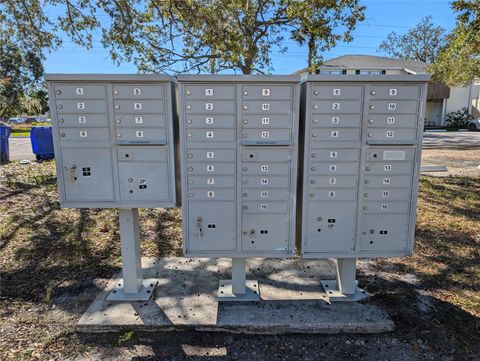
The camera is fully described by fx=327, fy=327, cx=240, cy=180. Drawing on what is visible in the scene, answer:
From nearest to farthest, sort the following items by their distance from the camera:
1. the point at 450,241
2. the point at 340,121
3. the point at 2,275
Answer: the point at 340,121
the point at 2,275
the point at 450,241

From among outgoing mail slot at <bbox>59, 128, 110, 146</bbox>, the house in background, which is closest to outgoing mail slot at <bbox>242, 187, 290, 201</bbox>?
outgoing mail slot at <bbox>59, 128, 110, 146</bbox>

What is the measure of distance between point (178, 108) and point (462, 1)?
643cm

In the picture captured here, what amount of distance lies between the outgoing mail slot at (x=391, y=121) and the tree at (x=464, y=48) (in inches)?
196

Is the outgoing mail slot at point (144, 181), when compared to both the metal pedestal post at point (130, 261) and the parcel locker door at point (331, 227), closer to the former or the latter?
the metal pedestal post at point (130, 261)

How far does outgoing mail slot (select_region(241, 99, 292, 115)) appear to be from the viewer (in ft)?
8.09

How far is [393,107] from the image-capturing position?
2484mm

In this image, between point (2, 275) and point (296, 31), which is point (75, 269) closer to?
point (2, 275)

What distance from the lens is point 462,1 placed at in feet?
19.9

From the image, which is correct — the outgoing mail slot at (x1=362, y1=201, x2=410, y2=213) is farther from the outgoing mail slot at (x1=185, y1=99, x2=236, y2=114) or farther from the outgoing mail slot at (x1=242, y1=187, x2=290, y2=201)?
the outgoing mail slot at (x1=185, y1=99, x2=236, y2=114)

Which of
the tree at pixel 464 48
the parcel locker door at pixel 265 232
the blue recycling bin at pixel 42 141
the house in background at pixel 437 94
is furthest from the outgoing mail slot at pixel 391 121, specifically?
the house in background at pixel 437 94

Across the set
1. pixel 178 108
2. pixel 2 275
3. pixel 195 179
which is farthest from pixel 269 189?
pixel 2 275

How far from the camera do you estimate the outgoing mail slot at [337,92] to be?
8.05 ft

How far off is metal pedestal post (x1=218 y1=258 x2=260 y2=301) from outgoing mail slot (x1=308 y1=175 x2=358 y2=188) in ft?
3.03

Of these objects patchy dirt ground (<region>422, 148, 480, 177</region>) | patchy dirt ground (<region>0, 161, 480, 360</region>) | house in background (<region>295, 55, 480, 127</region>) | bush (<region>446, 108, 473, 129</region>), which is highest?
house in background (<region>295, 55, 480, 127</region>)
